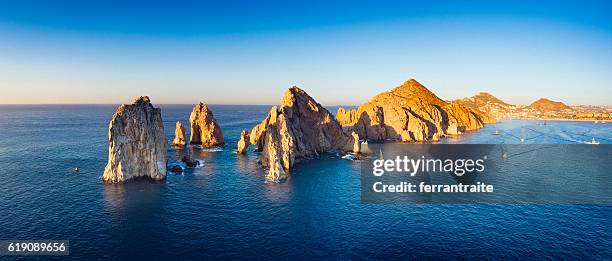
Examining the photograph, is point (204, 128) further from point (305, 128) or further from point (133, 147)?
point (133, 147)

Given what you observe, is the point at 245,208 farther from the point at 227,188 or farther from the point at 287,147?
the point at 287,147

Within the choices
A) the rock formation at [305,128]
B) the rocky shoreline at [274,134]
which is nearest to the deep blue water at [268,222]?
the rocky shoreline at [274,134]

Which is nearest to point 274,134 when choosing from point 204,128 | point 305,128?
point 305,128

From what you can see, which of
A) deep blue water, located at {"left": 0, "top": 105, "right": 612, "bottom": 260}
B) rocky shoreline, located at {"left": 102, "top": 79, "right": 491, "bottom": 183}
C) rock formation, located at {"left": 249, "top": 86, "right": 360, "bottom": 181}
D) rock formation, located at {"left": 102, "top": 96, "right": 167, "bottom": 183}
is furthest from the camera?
rock formation, located at {"left": 249, "top": 86, "right": 360, "bottom": 181}


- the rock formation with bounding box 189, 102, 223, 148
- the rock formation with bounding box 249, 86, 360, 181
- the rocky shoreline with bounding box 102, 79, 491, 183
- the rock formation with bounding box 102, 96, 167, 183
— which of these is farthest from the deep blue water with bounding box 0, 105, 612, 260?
the rock formation with bounding box 189, 102, 223, 148

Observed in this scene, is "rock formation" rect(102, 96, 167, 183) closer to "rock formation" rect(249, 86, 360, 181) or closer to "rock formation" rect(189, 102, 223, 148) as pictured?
"rock formation" rect(249, 86, 360, 181)
